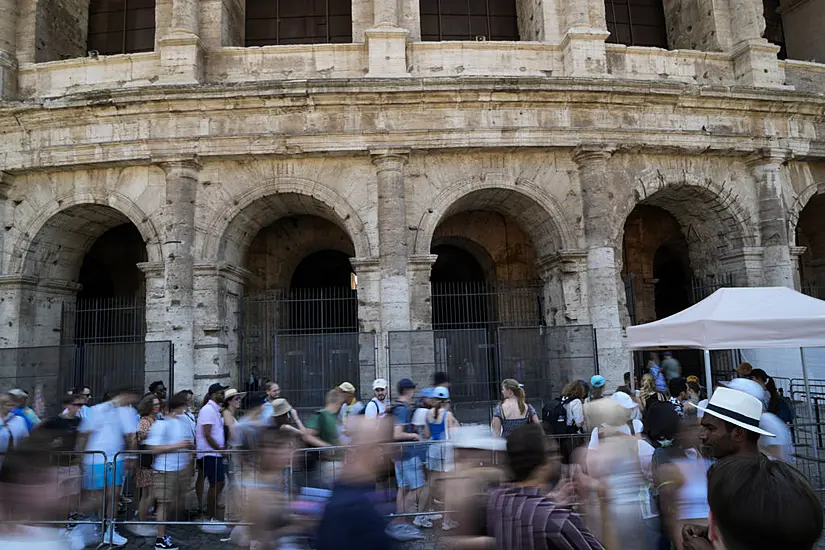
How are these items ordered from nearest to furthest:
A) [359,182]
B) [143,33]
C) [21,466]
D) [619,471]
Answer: [21,466] → [619,471] → [359,182] → [143,33]

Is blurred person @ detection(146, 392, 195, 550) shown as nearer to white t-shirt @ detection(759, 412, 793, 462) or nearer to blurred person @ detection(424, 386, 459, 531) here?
blurred person @ detection(424, 386, 459, 531)

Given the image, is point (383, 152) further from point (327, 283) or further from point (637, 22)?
point (637, 22)

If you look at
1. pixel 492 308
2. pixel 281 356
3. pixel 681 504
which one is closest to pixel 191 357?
pixel 281 356

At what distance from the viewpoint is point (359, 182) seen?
11.0m

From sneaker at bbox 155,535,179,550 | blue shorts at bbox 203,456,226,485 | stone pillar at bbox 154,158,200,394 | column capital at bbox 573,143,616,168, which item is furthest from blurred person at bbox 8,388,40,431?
column capital at bbox 573,143,616,168

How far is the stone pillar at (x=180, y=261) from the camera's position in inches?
405

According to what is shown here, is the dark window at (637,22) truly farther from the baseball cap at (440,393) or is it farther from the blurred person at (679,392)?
the baseball cap at (440,393)

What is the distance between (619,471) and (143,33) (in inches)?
572

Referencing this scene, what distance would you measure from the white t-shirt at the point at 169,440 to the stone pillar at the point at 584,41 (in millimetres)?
9293

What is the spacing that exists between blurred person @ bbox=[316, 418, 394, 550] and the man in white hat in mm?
1670

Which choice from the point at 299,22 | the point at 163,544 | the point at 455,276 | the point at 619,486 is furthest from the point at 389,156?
the point at 619,486

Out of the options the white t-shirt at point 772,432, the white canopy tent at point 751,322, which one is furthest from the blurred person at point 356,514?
the white canopy tent at point 751,322

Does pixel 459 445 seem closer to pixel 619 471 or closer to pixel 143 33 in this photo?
pixel 619 471

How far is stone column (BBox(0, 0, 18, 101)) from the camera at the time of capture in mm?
11227
